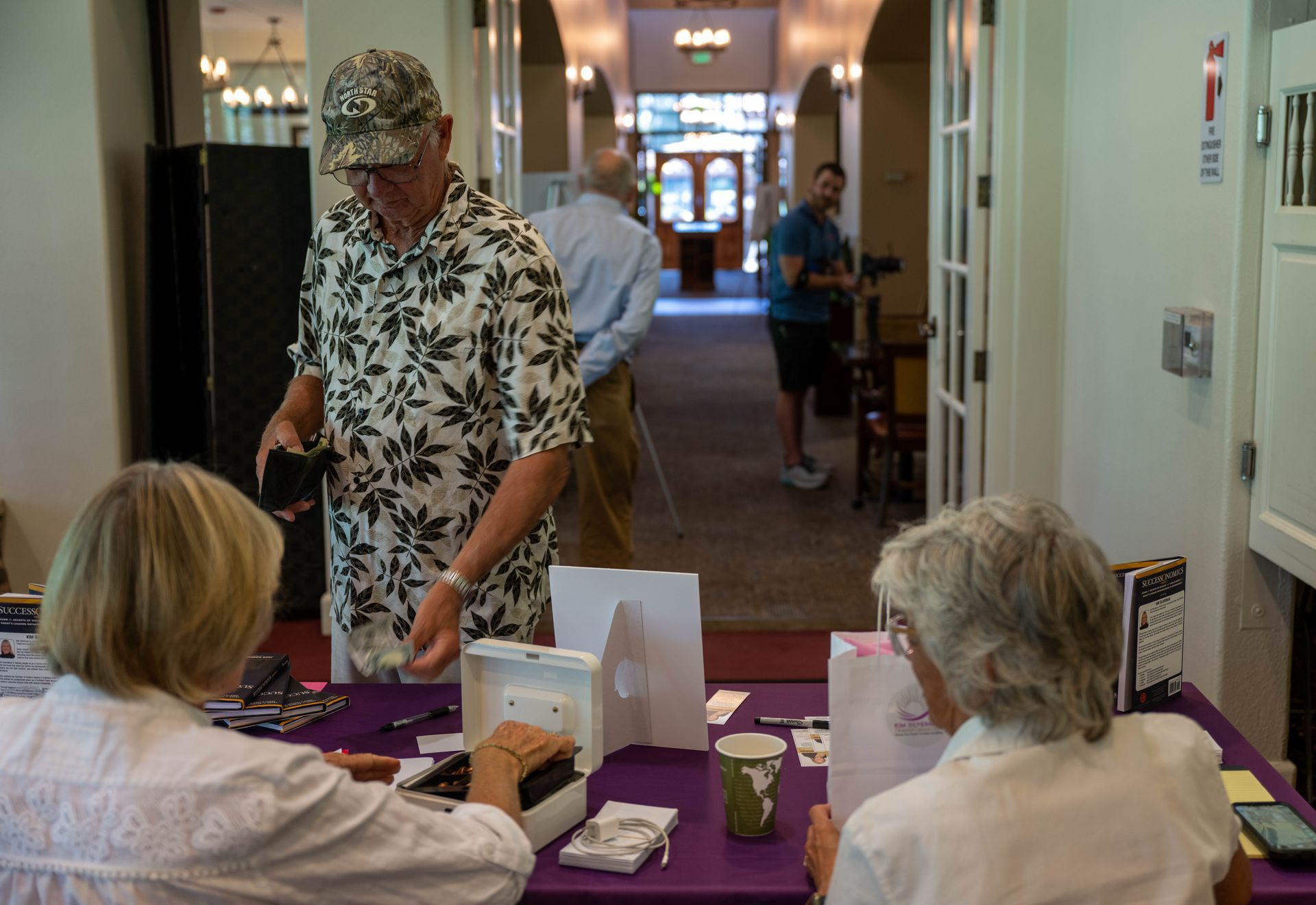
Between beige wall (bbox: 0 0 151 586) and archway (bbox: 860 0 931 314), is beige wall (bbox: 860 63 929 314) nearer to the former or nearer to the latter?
archway (bbox: 860 0 931 314)

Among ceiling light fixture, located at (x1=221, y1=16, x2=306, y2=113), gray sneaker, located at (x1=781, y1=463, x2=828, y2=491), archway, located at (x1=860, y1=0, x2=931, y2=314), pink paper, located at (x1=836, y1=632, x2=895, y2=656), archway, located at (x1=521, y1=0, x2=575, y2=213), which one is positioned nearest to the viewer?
pink paper, located at (x1=836, y1=632, x2=895, y2=656)

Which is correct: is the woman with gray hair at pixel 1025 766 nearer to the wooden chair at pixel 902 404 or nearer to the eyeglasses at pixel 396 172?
the eyeglasses at pixel 396 172

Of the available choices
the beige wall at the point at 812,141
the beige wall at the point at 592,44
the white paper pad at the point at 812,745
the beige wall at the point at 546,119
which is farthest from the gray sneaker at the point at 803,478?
the beige wall at the point at 812,141

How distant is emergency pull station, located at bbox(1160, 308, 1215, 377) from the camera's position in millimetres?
2895

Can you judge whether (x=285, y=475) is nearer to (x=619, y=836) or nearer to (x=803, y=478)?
(x=619, y=836)

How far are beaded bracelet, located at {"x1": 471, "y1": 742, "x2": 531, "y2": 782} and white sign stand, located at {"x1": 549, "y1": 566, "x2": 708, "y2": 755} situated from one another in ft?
0.84

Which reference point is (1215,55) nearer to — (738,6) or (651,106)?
(738,6)

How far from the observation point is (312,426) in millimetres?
2410

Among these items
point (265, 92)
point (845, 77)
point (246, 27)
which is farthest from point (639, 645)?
point (845, 77)

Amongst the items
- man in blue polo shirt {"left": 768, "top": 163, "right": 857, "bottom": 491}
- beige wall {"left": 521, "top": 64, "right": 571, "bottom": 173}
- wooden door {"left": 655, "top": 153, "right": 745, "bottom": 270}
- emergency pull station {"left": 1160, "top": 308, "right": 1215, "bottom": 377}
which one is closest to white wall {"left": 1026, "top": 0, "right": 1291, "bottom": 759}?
emergency pull station {"left": 1160, "top": 308, "right": 1215, "bottom": 377}

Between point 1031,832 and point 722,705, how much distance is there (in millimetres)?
922

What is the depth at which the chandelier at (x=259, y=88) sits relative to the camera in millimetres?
7027

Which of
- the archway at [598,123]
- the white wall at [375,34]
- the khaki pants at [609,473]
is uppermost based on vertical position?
the archway at [598,123]

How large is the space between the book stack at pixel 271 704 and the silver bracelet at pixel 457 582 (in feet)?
1.16
